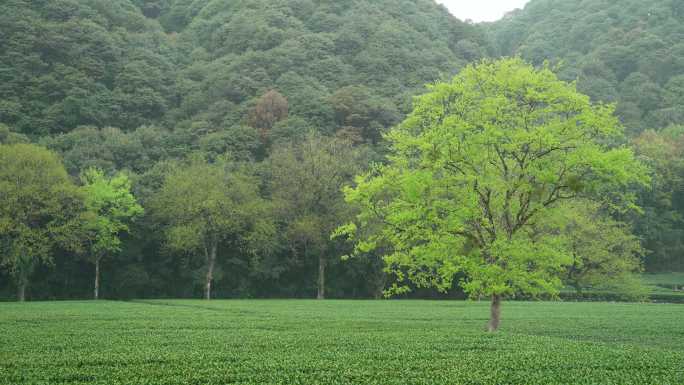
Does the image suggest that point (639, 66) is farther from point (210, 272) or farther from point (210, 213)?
point (210, 272)

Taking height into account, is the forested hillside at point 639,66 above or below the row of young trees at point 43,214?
above

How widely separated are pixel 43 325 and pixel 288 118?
5999cm

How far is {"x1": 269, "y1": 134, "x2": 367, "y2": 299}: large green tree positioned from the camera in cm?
6756

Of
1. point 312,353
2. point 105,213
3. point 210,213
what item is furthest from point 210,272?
point 312,353

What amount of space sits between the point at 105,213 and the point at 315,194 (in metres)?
23.9

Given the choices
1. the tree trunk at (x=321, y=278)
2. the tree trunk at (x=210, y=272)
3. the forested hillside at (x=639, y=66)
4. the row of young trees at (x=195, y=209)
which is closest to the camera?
the row of young trees at (x=195, y=209)

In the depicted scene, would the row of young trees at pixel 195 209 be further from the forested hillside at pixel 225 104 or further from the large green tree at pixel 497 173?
the large green tree at pixel 497 173

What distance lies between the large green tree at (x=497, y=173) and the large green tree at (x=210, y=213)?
37238mm

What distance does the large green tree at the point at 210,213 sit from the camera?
63.6m

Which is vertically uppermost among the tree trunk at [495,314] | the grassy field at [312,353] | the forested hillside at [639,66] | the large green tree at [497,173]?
the forested hillside at [639,66]

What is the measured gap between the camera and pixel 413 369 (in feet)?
59.4

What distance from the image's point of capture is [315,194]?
6875cm

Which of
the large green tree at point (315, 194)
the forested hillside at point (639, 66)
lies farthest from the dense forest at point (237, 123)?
the forested hillside at point (639, 66)

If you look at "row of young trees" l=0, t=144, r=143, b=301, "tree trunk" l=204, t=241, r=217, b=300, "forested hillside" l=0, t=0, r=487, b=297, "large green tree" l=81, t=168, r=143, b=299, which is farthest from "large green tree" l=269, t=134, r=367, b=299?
"row of young trees" l=0, t=144, r=143, b=301
